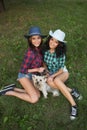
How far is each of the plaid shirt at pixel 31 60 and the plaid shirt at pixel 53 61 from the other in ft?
0.41

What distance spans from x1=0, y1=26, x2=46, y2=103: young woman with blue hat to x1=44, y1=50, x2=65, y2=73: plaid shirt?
12cm

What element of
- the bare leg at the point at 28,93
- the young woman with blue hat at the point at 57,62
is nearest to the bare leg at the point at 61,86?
the young woman with blue hat at the point at 57,62

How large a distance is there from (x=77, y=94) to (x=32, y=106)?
2.92 feet

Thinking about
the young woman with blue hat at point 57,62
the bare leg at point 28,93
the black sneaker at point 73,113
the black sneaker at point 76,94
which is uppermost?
the young woman with blue hat at point 57,62

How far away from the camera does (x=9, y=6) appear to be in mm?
9891

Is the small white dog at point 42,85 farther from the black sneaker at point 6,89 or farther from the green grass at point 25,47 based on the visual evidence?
the black sneaker at point 6,89

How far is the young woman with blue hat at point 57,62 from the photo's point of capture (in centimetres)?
560

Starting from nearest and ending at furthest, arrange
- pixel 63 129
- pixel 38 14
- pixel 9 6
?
pixel 63 129 → pixel 38 14 → pixel 9 6

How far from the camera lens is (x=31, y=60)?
5723 mm

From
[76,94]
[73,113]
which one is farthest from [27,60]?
[73,113]

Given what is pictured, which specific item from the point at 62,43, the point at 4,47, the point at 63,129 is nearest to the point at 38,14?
the point at 4,47

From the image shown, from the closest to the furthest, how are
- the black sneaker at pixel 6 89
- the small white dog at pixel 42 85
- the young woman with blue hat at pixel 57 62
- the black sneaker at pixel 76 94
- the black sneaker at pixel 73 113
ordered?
the black sneaker at pixel 73 113, the young woman with blue hat at pixel 57 62, the small white dog at pixel 42 85, the black sneaker at pixel 76 94, the black sneaker at pixel 6 89

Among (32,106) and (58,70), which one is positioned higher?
(58,70)

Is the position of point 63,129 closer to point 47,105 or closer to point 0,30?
point 47,105
